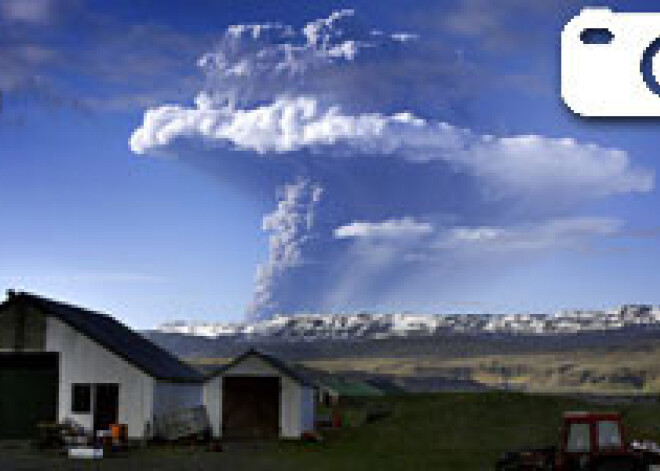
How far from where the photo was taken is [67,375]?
150ft

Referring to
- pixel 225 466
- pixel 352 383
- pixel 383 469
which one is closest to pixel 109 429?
pixel 225 466

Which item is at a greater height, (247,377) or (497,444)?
(247,377)

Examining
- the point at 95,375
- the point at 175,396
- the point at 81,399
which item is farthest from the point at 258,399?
the point at 81,399

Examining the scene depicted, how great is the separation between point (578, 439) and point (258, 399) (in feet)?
92.2

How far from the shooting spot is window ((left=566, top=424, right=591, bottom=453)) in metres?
23.7

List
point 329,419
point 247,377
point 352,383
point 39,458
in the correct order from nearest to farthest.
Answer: point 39,458
point 247,377
point 329,419
point 352,383

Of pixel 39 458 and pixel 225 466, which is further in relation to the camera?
pixel 39 458

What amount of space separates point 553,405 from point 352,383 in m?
52.2

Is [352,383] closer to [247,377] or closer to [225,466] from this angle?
[247,377]

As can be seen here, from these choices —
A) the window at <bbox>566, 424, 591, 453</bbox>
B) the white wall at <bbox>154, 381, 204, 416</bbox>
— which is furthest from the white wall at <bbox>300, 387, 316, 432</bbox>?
the window at <bbox>566, 424, 591, 453</bbox>

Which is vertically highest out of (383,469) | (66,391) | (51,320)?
(51,320)

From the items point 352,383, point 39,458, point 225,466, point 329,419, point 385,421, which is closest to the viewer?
point 225,466

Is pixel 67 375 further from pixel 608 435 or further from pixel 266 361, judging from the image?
pixel 608 435

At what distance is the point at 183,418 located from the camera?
4681 centimetres
